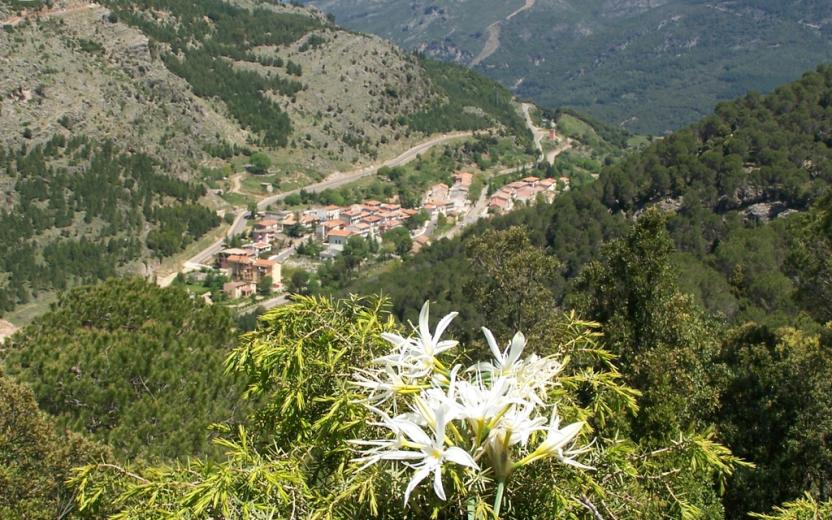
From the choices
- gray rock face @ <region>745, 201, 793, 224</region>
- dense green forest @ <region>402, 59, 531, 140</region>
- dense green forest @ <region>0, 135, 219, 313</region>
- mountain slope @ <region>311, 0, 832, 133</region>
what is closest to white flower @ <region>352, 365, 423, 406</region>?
gray rock face @ <region>745, 201, 793, 224</region>

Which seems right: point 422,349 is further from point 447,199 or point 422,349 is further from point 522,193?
point 447,199

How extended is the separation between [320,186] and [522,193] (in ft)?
64.8

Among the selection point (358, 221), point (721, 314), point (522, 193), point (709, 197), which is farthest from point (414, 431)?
point (522, 193)

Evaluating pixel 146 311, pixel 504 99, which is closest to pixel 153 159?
pixel 146 311

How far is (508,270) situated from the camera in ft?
40.2

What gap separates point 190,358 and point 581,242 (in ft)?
76.1

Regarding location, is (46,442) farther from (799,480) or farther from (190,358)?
(799,480)

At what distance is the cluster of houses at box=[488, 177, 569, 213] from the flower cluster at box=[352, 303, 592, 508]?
51.9 meters

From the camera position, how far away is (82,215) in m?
40.8

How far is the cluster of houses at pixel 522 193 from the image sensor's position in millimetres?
55875

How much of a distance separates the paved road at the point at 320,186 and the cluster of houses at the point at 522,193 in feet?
44.8

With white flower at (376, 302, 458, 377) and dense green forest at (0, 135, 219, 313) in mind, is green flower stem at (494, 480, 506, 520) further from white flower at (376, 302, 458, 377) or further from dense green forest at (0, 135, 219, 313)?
dense green forest at (0, 135, 219, 313)

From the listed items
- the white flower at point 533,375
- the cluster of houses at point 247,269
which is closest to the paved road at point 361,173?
the cluster of houses at point 247,269

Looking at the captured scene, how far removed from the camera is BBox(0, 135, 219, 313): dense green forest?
34406 millimetres
